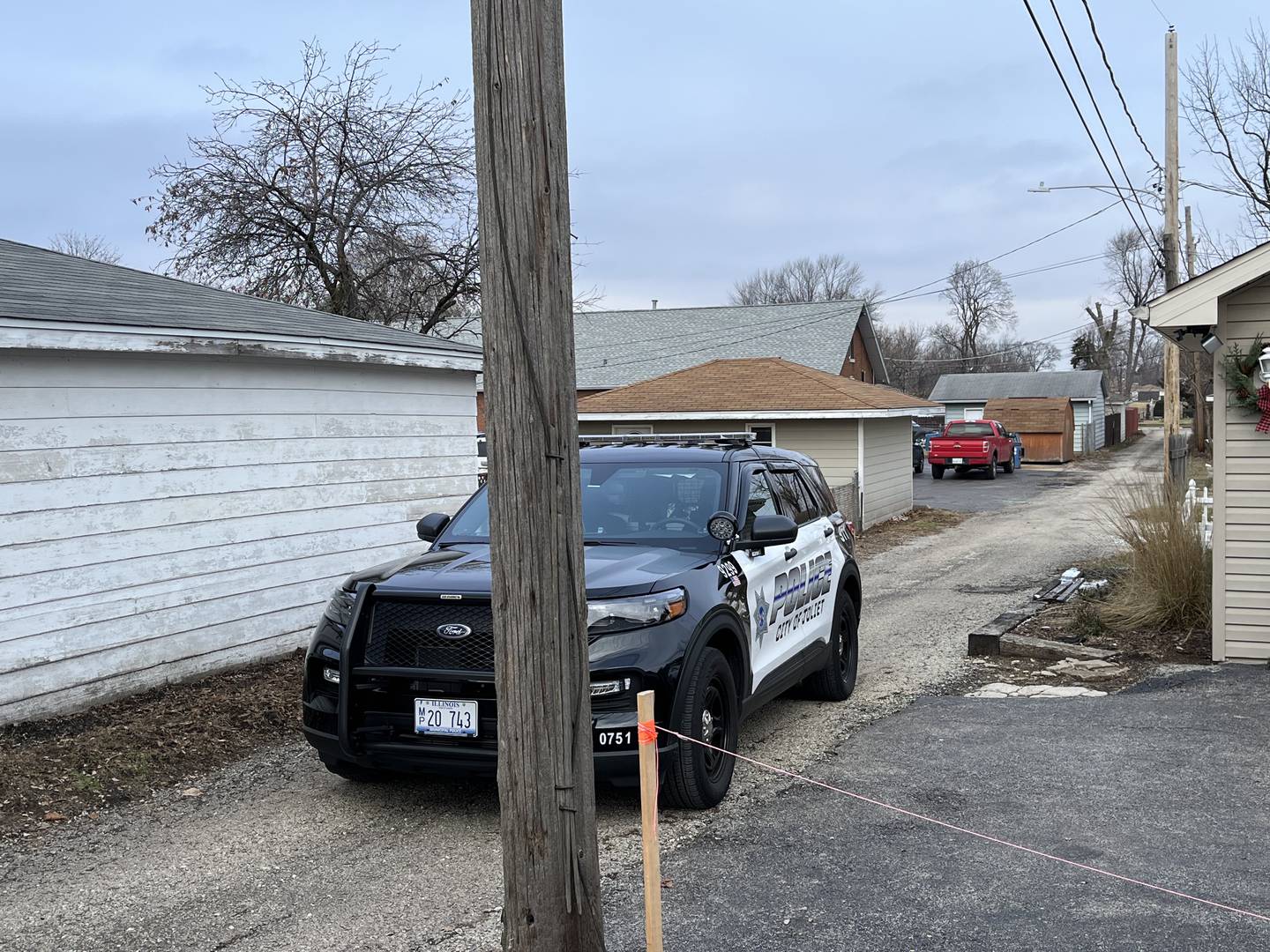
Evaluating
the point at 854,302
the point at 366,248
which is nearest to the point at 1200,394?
the point at 854,302

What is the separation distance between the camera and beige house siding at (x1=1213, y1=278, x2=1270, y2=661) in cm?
901

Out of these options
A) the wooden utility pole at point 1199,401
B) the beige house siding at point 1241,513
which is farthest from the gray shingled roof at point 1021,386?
the beige house siding at point 1241,513

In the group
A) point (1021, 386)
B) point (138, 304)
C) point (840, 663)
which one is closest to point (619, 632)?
point (840, 663)

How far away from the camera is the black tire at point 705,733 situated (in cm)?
555

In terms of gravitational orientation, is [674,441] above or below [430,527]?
above

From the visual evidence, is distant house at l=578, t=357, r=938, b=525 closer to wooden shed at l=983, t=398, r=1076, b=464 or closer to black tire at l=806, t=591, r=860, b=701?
black tire at l=806, t=591, r=860, b=701

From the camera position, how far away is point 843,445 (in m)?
22.7

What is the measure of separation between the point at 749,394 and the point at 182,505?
1596cm

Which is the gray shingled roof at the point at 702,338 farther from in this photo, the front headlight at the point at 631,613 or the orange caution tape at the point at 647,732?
the orange caution tape at the point at 647,732

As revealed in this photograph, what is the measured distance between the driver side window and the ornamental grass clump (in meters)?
4.56

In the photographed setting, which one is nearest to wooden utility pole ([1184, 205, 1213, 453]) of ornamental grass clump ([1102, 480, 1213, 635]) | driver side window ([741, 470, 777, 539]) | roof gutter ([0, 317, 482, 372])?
ornamental grass clump ([1102, 480, 1213, 635])

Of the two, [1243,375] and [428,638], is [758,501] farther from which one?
[1243,375]

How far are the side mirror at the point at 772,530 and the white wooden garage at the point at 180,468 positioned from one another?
4503mm

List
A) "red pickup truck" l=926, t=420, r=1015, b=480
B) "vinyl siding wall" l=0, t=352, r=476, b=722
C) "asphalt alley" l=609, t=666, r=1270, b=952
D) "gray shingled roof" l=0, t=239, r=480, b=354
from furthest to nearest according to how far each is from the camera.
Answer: "red pickup truck" l=926, t=420, r=1015, b=480 → "gray shingled roof" l=0, t=239, r=480, b=354 → "vinyl siding wall" l=0, t=352, r=476, b=722 → "asphalt alley" l=609, t=666, r=1270, b=952
